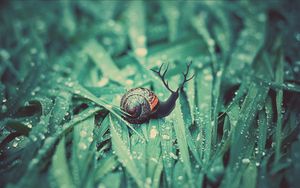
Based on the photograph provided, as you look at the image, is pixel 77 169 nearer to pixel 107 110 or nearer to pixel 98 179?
pixel 98 179

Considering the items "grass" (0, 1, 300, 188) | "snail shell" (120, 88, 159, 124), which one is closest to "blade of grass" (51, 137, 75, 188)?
→ "grass" (0, 1, 300, 188)

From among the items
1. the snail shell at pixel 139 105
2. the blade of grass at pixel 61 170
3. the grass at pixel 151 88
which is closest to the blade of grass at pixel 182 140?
the grass at pixel 151 88

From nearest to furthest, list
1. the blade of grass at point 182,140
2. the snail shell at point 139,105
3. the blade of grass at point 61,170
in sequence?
1. the blade of grass at point 61,170
2. the blade of grass at point 182,140
3. the snail shell at point 139,105

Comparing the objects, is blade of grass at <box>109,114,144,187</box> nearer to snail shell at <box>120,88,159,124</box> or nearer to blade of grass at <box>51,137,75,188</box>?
snail shell at <box>120,88,159,124</box>

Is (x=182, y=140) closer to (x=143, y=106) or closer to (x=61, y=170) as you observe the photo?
(x=143, y=106)

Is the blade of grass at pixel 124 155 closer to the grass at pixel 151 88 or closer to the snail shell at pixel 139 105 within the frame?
the grass at pixel 151 88
